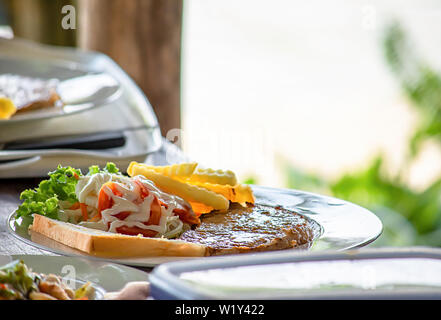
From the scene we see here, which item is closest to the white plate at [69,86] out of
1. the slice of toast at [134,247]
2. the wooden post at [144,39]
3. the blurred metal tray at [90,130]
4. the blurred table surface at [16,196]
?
the blurred metal tray at [90,130]

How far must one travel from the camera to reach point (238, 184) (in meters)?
1.28

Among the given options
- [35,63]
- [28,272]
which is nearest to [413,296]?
[28,272]

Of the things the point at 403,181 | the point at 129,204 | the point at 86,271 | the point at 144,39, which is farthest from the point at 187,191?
the point at 403,181

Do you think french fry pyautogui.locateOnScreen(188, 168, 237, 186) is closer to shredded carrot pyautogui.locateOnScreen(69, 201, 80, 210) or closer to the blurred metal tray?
shredded carrot pyautogui.locateOnScreen(69, 201, 80, 210)

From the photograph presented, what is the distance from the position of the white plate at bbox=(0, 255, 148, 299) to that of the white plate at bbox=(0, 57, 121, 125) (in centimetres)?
87

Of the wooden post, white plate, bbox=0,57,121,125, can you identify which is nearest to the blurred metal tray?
white plate, bbox=0,57,121,125

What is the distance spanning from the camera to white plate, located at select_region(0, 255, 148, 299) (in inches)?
31.7

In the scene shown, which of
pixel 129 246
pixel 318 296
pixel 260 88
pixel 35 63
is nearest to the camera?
pixel 318 296

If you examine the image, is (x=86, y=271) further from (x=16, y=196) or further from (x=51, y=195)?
(x=16, y=196)

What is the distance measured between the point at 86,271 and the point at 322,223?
439 mm

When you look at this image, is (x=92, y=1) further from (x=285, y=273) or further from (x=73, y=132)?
(x=285, y=273)

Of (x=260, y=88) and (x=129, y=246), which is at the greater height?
(x=129, y=246)

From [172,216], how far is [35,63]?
1565 mm

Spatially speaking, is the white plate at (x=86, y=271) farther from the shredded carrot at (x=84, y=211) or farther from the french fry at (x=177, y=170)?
the french fry at (x=177, y=170)
